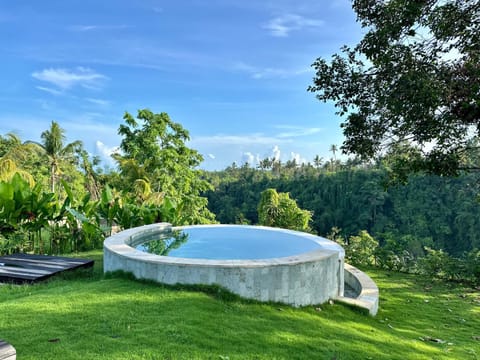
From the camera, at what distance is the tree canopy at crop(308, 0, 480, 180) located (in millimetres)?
3932

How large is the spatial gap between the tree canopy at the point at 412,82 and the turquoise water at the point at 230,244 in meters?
2.52

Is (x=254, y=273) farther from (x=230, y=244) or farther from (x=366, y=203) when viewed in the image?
(x=366, y=203)

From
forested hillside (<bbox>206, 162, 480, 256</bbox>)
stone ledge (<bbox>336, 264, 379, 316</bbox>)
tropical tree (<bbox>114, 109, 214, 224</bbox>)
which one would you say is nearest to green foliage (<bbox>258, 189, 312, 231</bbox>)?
tropical tree (<bbox>114, 109, 214, 224</bbox>)

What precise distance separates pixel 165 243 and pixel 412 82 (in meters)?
5.70

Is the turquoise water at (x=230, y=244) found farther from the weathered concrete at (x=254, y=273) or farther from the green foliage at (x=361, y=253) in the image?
the green foliage at (x=361, y=253)

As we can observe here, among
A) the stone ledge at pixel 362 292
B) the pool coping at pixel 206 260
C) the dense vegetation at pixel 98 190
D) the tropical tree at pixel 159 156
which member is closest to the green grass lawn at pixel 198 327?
the stone ledge at pixel 362 292

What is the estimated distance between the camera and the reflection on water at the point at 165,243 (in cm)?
666

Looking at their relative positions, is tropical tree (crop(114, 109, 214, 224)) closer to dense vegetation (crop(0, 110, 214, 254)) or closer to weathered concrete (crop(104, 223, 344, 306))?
dense vegetation (crop(0, 110, 214, 254))

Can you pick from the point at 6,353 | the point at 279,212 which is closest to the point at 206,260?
the point at 6,353

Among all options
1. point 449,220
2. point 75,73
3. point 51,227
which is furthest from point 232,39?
point 449,220

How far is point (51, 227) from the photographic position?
8.18 m

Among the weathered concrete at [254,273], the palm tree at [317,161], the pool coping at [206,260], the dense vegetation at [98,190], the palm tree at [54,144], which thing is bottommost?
the weathered concrete at [254,273]

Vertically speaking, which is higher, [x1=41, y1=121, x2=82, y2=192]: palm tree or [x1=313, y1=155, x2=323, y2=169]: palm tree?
[x1=313, y1=155, x2=323, y2=169]: palm tree

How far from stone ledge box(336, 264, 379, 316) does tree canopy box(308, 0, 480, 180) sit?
212 cm
